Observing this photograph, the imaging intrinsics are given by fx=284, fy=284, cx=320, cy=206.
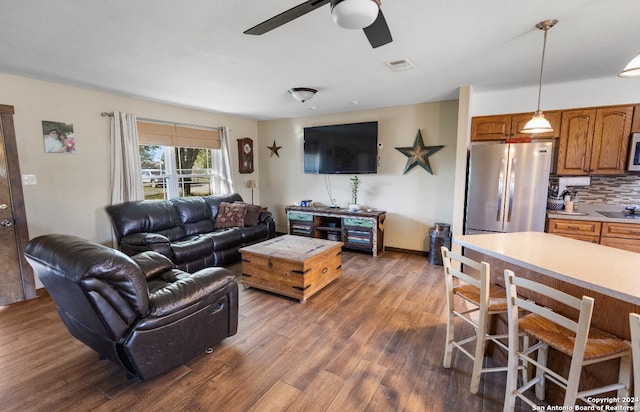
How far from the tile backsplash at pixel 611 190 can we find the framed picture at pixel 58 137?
246 inches

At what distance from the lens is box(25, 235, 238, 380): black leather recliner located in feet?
5.12

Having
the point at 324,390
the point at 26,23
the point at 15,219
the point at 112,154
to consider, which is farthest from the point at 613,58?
the point at 15,219

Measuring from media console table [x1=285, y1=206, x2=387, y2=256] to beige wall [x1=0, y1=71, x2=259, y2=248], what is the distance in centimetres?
286

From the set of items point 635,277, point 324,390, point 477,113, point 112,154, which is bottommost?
point 324,390

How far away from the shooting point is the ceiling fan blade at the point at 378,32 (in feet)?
5.20

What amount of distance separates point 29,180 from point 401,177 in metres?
4.85

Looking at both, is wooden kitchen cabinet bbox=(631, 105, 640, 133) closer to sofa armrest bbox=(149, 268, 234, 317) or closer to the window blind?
sofa armrest bbox=(149, 268, 234, 317)

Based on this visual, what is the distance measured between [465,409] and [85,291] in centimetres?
223

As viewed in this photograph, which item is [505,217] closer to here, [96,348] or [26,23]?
[96,348]

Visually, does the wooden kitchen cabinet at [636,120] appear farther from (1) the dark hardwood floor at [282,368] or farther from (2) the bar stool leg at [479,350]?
(2) the bar stool leg at [479,350]

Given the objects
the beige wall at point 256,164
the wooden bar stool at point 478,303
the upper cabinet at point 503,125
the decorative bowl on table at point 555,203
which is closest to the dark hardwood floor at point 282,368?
the wooden bar stool at point 478,303

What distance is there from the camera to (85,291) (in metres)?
1.52

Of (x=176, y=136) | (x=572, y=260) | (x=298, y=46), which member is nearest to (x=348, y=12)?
(x=298, y=46)

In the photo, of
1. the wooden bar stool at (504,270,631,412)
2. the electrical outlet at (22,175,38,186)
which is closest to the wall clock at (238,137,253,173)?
the electrical outlet at (22,175,38,186)
